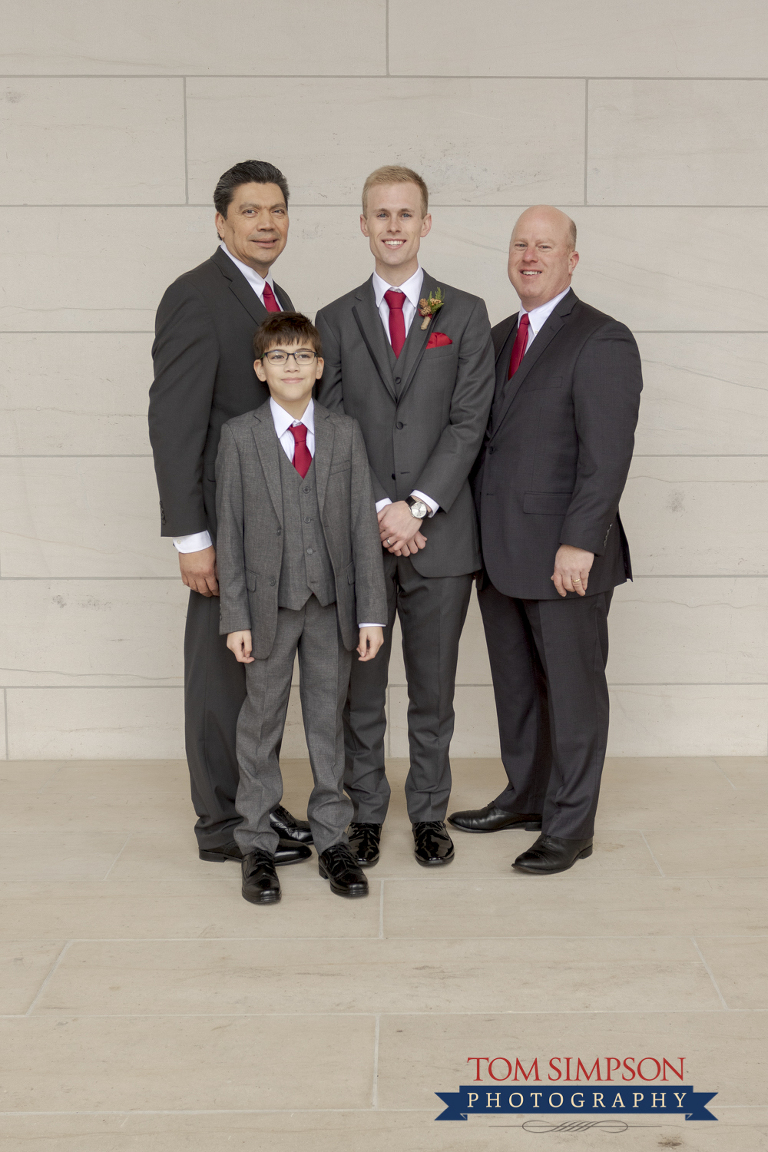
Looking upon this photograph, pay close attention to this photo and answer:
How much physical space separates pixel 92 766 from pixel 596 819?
68.1 inches

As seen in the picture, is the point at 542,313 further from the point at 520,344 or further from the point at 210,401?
the point at 210,401

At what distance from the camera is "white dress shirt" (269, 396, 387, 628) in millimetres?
2402

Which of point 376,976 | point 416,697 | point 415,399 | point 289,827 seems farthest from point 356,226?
point 376,976

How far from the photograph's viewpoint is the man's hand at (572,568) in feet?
8.19

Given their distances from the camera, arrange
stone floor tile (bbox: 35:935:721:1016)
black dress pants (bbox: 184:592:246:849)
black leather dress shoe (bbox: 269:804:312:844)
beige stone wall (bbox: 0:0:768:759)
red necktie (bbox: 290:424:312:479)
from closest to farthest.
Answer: stone floor tile (bbox: 35:935:721:1016), red necktie (bbox: 290:424:312:479), black dress pants (bbox: 184:592:246:849), black leather dress shoe (bbox: 269:804:312:844), beige stone wall (bbox: 0:0:768:759)

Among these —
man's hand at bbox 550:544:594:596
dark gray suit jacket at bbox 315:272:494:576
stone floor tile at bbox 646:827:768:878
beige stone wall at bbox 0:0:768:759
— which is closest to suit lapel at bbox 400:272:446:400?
dark gray suit jacket at bbox 315:272:494:576

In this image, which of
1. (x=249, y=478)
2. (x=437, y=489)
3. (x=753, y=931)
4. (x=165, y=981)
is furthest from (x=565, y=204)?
(x=165, y=981)

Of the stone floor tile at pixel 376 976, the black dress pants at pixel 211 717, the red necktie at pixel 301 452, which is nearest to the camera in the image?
the stone floor tile at pixel 376 976

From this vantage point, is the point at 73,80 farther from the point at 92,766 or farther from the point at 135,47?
the point at 92,766

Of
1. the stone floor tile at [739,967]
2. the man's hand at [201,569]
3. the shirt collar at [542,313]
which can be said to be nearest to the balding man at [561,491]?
the shirt collar at [542,313]

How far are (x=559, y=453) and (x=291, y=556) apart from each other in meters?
0.73

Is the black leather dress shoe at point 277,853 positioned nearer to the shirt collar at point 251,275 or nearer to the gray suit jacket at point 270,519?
the gray suit jacket at point 270,519

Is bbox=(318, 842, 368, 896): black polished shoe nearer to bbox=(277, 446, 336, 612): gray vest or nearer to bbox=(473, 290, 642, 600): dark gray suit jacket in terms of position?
bbox=(277, 446, 336, 612): gray vest

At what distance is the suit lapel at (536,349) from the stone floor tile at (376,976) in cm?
130
